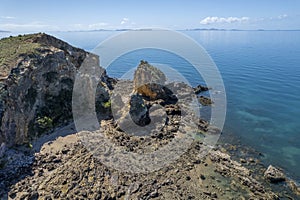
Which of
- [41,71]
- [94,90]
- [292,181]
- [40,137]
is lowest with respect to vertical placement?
[292,181]

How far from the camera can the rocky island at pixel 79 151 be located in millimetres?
24828

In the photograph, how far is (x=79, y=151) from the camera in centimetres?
3042

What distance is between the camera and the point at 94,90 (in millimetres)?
42656

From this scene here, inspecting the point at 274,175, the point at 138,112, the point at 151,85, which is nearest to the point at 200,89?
the point at 151,85

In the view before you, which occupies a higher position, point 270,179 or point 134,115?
point 134,115

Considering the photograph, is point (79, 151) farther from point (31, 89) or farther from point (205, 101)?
point (205, 101)

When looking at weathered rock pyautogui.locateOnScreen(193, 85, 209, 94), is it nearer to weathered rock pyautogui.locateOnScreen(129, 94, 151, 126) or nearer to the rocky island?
the rocky island

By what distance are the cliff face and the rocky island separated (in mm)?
121

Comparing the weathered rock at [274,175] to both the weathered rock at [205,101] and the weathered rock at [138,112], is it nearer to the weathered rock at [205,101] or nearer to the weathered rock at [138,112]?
the weathered rock at [138,112]

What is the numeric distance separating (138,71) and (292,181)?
3398 centimetres

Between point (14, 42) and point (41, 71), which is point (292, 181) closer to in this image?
point (41, 71)

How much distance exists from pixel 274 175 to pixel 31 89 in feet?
104

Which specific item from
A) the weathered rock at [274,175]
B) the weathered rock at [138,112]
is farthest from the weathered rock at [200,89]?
the weathered rock at [274,175]

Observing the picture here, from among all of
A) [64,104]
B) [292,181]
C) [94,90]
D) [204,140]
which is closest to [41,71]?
[64,104]
